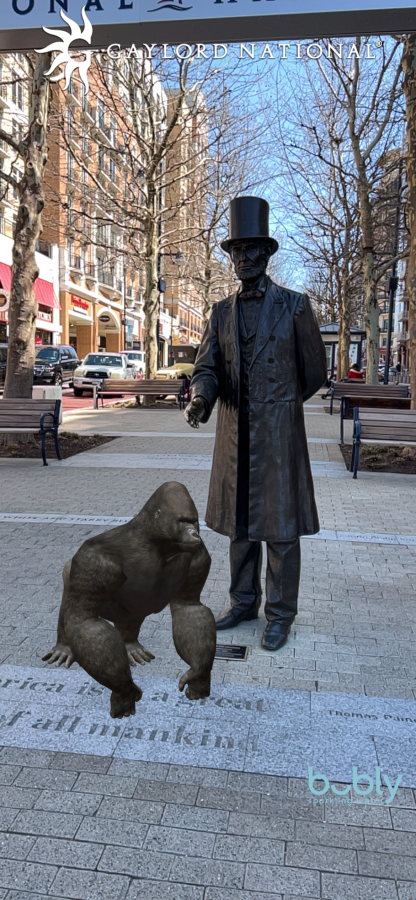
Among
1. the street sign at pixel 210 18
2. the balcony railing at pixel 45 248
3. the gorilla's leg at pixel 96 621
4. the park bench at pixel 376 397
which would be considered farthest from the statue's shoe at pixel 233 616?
the balcony railing at pixel 45 248

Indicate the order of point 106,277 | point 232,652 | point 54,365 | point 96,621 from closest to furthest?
point 96,621 → point 232,652 → point 54,365 → point 106,277

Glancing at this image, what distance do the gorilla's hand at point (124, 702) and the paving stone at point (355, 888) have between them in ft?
3.21

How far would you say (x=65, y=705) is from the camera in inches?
115

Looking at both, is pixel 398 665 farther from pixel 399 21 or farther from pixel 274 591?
pixel 399 21

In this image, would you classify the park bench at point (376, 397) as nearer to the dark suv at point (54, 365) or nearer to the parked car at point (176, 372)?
the parked car at point (176, 372)

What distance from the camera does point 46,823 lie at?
219 cm

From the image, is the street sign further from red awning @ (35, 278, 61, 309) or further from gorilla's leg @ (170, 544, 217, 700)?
red awning @ (35, 278, 61, 309)

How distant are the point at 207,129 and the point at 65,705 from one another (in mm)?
21156

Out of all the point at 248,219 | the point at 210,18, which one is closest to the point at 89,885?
the point at 248,219

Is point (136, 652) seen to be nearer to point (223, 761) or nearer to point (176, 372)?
point (223, 761)

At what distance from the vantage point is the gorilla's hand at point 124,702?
8.70 feet

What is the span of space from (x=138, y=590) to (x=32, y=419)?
24.2ft

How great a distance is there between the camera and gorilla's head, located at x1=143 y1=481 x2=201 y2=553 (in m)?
2.47

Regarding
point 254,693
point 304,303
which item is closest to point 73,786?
point 254,693
